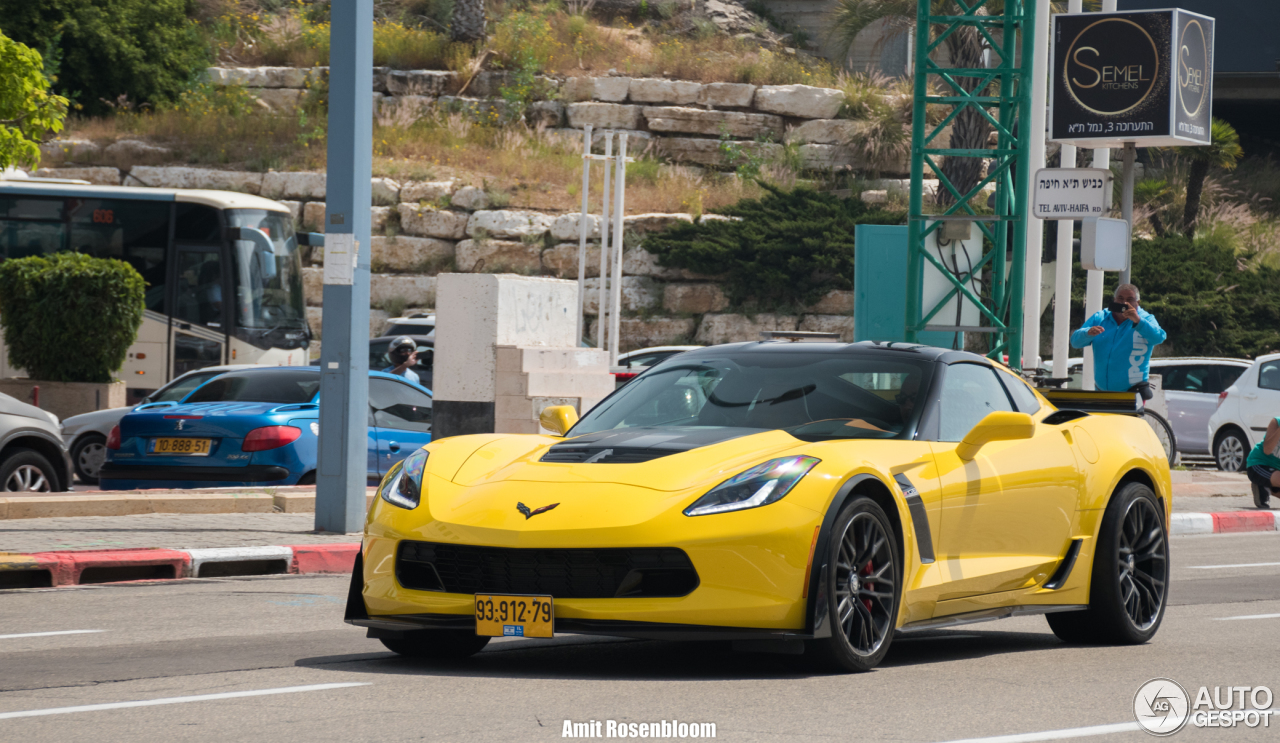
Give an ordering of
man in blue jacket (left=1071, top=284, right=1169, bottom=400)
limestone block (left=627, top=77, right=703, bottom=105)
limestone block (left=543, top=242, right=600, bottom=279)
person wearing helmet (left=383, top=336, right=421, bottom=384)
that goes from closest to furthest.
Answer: man in blue jacket (left=1071, top=284, right=1169, bottom=400) → person wearing helmet (left=383, top=336, right=421, bottom=384) → limestone block (left=543, top=242, right=600, bottom=279) → limestone block (left=627, top=77, right=703, bottom=105)

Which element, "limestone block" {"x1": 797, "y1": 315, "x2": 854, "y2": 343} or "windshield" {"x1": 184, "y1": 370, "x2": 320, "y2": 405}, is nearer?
"windshield" {"x1": 184, "y1": 370, "x2": 320, "y2": 405}

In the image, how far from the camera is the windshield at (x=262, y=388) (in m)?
14.4

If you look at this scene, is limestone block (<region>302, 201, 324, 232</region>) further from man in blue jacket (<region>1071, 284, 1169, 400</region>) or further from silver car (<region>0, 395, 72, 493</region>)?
man in blue jacket (<region>1071, 284, 1169, 400</region>)

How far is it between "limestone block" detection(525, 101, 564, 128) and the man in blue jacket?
2858 centimetres

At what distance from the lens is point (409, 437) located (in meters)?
15.1

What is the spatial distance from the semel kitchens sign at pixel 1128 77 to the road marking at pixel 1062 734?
1473cm

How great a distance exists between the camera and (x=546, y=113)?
140 feet

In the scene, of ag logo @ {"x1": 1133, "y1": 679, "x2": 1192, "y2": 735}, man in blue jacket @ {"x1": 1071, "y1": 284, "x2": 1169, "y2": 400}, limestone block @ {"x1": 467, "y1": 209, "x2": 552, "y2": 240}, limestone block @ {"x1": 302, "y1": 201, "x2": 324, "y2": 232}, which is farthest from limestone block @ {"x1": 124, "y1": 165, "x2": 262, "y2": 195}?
ag logo @ {"x1": 1133, "y1": 679, "x2": 1192, "y2": 735}

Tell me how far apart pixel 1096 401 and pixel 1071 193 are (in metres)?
10.7

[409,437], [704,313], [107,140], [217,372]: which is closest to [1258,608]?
[409,437]

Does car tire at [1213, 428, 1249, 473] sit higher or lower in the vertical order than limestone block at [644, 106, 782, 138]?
lower

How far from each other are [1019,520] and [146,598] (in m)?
5.06

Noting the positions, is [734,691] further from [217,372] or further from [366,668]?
[217,372]

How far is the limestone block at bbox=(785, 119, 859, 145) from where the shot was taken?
4134 cm
